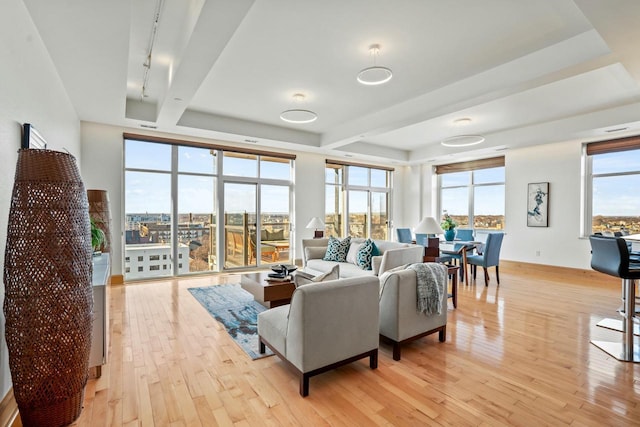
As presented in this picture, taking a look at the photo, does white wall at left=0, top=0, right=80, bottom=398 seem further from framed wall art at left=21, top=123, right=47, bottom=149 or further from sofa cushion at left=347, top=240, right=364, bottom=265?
sofa cushion at left=347, top=240, right=364, bottom=265

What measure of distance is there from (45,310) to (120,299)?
335 cm

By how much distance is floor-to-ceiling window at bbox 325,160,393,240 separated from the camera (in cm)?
848

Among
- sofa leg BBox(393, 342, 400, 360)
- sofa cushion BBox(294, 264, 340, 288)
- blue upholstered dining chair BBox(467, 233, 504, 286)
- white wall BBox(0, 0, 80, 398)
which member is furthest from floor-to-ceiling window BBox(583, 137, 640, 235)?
white wall BBox(0, 0, 80, 398)

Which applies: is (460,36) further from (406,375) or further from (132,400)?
(132,400)

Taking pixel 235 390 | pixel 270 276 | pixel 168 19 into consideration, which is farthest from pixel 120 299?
pixel 168 19

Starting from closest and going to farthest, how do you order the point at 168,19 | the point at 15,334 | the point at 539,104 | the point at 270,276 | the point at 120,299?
the point at 15,334 < the point at 168,19 < the point at 270,276 < the point at 120,299 < the point at 539,104

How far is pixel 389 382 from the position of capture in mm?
2426

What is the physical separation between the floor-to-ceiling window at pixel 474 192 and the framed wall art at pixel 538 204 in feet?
2.15

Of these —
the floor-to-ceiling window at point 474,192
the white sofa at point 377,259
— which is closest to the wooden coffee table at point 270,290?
the white sofa at point 377,259

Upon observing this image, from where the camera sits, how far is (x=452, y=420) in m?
1.99

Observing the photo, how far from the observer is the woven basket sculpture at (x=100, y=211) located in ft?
14.1

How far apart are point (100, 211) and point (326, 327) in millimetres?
3846

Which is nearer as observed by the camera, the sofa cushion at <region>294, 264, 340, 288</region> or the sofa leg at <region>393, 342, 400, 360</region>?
the sofa cushion at <region>294, 264, 340, 288</region>

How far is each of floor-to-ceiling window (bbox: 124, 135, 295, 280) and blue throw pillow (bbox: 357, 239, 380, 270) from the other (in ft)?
9.77
